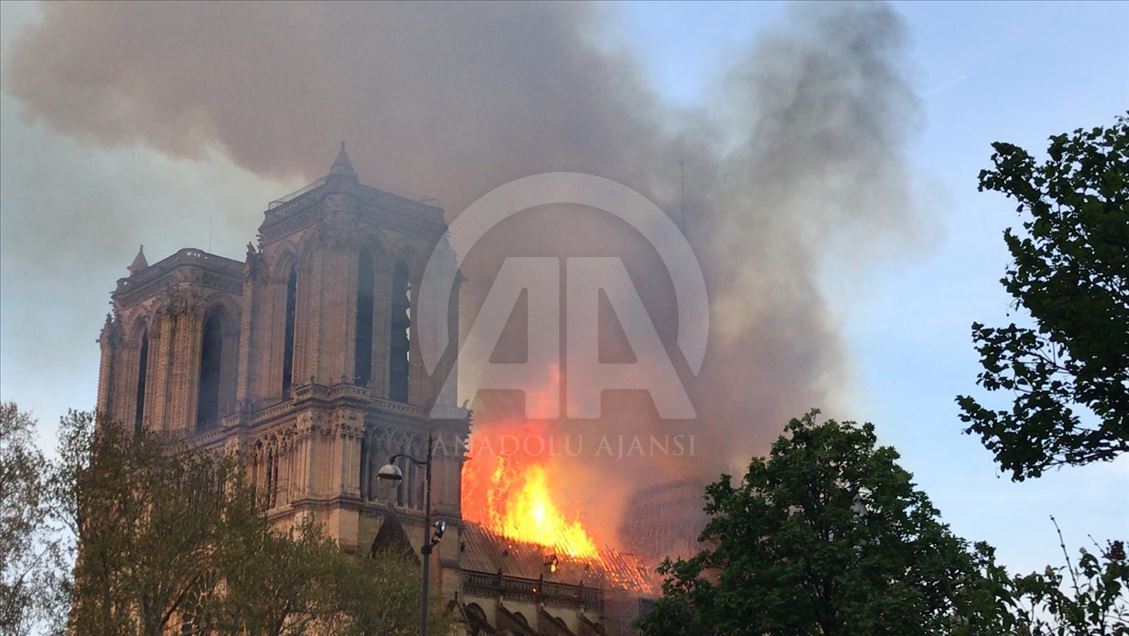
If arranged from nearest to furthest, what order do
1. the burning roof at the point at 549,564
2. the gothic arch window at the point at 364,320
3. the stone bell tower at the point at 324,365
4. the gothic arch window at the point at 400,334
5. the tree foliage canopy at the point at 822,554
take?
1. the tree foliage canopy at the point at 822,554
2. the stone bell tower at the point at 324,365
3. the gothic arch window at the point at 364,320
4. the gothic arch window at the point at 400,334
5. the burning roof at the point at 549,564

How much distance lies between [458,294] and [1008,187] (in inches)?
2870

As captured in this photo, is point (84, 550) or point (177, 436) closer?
point (84, 550)

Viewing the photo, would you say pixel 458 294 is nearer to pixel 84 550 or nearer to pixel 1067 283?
pixel 84 550

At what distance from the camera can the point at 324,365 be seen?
303 ft

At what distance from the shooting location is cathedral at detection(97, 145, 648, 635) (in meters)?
90.3

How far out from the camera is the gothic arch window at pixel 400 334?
9762 centimetres

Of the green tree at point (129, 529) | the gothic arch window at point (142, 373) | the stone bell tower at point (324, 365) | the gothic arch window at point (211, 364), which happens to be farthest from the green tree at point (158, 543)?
the gothic arch window at point (142, 373)

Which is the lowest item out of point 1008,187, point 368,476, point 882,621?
point 882,621

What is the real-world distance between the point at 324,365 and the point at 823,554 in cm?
5113

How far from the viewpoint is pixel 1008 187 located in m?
30.2

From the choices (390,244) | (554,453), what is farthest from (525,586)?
(390,244)

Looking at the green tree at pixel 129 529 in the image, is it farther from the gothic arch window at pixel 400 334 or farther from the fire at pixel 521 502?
the fire at pixel 521 502

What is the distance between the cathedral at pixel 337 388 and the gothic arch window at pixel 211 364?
12 centimetres

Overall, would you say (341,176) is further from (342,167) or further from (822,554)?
(822,554)
